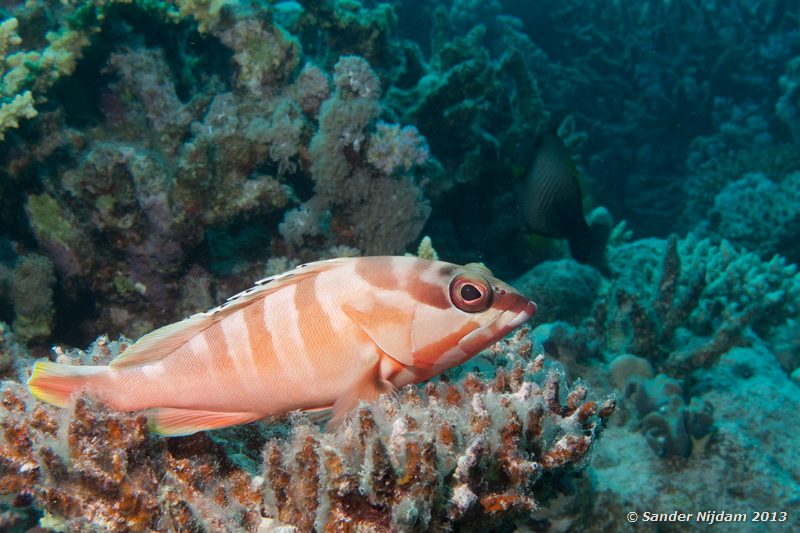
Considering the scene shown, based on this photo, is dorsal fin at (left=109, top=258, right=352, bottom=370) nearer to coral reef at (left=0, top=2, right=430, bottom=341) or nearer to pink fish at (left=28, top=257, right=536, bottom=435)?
pink fish at (left=28, top=257, right=536, bottom=435)

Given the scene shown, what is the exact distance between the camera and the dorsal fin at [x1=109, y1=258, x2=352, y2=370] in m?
2.22

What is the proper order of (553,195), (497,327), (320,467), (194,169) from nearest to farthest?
1. (320,467)
2. (497,327)
3. (194,169)
4. (553,195)

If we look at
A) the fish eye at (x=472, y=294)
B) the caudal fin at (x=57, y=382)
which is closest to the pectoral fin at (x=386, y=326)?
the fish eye at (x=472, y=294)

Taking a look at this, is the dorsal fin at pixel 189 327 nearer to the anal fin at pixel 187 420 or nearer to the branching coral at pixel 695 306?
the anal fin at pixel 187 420

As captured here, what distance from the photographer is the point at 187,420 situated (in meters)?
2.18

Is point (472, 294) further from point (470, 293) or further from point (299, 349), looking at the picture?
point (299, 349)

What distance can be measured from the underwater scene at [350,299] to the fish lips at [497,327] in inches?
0.4

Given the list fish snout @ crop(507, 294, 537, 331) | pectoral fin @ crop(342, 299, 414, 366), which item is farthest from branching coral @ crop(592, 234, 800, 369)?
pectoral fin @ crop(342, 299, 414, 366)

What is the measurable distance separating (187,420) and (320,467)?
→ 27.1 inches

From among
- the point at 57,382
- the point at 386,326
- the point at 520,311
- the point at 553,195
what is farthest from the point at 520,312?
the point at 553,195

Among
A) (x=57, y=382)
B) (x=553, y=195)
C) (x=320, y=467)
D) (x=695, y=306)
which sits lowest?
(x=695, y=306)

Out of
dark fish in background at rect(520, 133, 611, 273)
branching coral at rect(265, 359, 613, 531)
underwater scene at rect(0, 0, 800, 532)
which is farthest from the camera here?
dark fish in background at rect(520, 133, 611, 273)

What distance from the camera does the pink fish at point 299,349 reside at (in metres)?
2.17

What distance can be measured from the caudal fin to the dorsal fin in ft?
0.45
